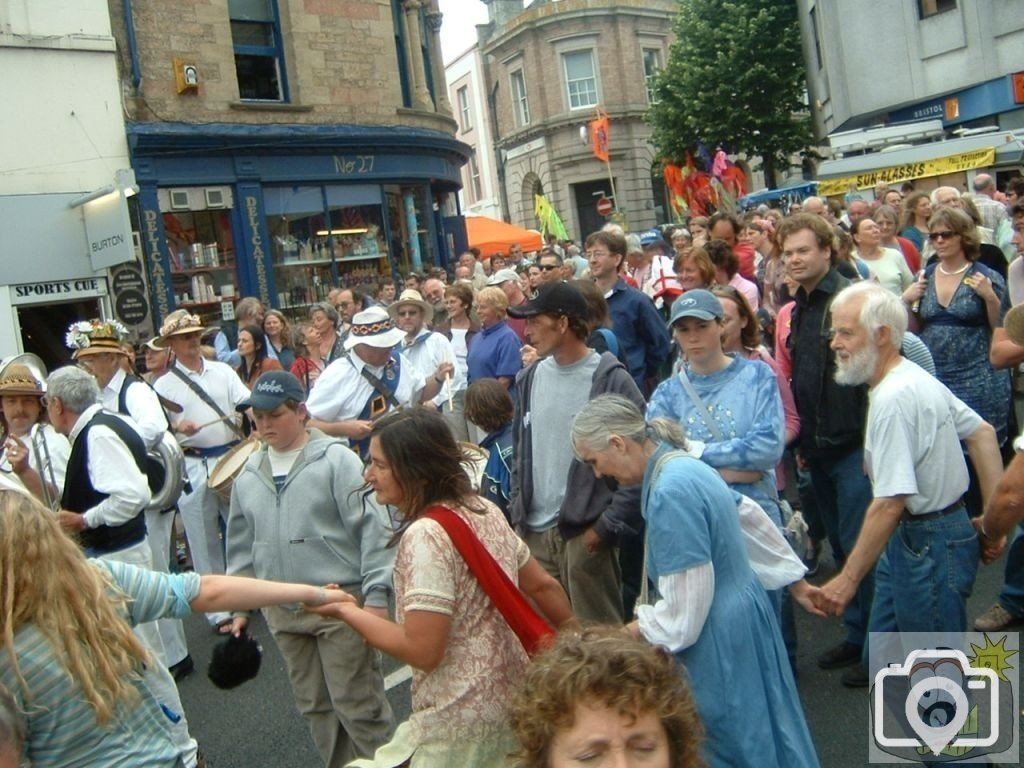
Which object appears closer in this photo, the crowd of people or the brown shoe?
the crowd of people

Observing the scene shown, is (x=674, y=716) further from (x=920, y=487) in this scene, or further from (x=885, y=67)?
(x=885, y=67)

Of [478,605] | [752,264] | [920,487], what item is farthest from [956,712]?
[752,264]

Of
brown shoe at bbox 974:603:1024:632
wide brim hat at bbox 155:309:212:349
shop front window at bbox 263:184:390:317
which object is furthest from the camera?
shop front window at bbox 263:184:390:317

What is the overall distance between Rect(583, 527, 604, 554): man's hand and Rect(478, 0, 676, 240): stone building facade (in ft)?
126

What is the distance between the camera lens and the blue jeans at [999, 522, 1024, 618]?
4988mm

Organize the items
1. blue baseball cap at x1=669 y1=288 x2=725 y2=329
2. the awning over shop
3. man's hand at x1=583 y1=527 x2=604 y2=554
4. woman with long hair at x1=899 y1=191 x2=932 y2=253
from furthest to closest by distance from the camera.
A: the awning over shop → woman with long hair at x1=899 y1=191 x2=932 y2=253 → man's hand at x1=583 y1=527 x2=604 y2=554 → blue baseball cap at x1=669 y1=288 x2=725 y2=329

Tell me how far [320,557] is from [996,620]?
3.40 meters

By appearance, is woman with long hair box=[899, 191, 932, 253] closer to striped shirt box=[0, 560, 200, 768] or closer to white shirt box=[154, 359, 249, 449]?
white shirt box=[154, 359, 249, 449]

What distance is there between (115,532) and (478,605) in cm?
276

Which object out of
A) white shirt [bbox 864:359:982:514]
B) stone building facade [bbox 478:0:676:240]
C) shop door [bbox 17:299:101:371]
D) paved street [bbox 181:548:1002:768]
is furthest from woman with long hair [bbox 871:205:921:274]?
stone building facade [bbox 478:0:676:240]

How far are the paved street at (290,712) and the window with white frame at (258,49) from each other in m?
12.2

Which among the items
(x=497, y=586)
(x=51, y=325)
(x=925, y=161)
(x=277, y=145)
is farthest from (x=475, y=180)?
(x=497, y=586)

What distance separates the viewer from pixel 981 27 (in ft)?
75.7

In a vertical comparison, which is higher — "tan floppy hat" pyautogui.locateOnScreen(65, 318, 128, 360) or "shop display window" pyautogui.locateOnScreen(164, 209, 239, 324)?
"shop display window" pyautogui.locateOnScreen(164, 209, 239, 324)
